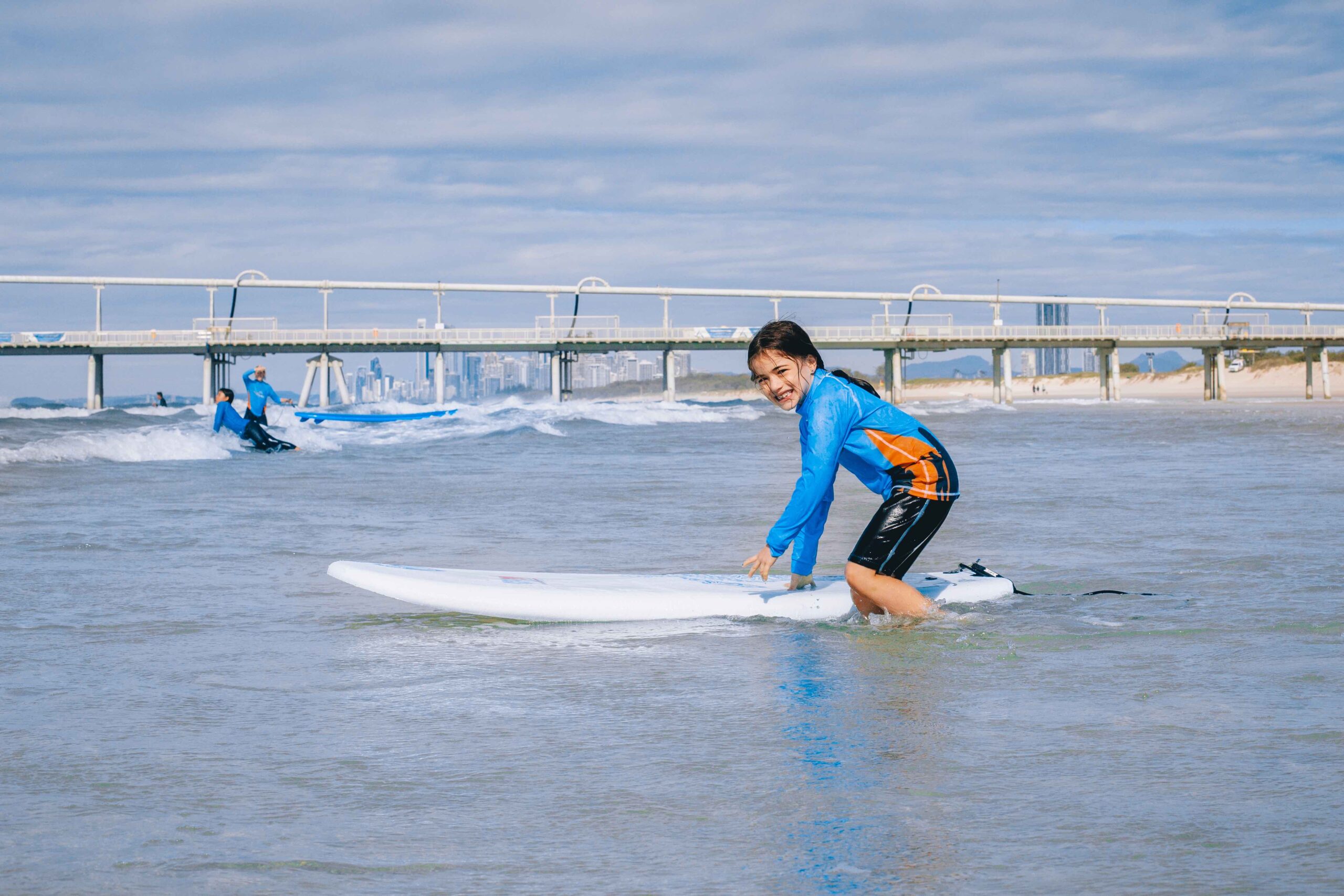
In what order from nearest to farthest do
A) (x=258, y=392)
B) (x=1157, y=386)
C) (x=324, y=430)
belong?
1. (x=258, y=392)
2. (x=324, y=430)
3. (x=1157, y=386)

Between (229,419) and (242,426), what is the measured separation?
261mm

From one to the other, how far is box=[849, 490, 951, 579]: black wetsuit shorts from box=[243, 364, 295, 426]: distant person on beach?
1623 cm

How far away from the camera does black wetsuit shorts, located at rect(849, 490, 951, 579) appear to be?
5309 millimetres

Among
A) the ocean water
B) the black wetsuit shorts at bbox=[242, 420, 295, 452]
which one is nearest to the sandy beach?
the black wetsuit shorts at bbox=[242, 420, 295, 452]

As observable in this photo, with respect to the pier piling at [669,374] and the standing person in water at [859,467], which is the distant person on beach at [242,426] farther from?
the pier piling at [669,374]

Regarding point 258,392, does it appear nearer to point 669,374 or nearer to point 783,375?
point 783,375

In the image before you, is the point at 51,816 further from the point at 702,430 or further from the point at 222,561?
the point at 702,430

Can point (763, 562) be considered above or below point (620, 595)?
above

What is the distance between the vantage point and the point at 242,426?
21.4 m

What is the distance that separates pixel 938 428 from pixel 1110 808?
101 ft

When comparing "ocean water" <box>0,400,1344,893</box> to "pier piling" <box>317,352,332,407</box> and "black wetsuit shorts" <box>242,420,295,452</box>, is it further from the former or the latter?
"pier piling" <box>317,352,332,407</box>

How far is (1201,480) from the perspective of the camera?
13.5 m

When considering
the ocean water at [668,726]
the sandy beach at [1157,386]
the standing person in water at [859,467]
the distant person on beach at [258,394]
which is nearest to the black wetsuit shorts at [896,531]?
the standing person in water at [859,467]

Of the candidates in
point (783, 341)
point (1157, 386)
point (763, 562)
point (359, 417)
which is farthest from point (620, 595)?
point (1157, 386)
